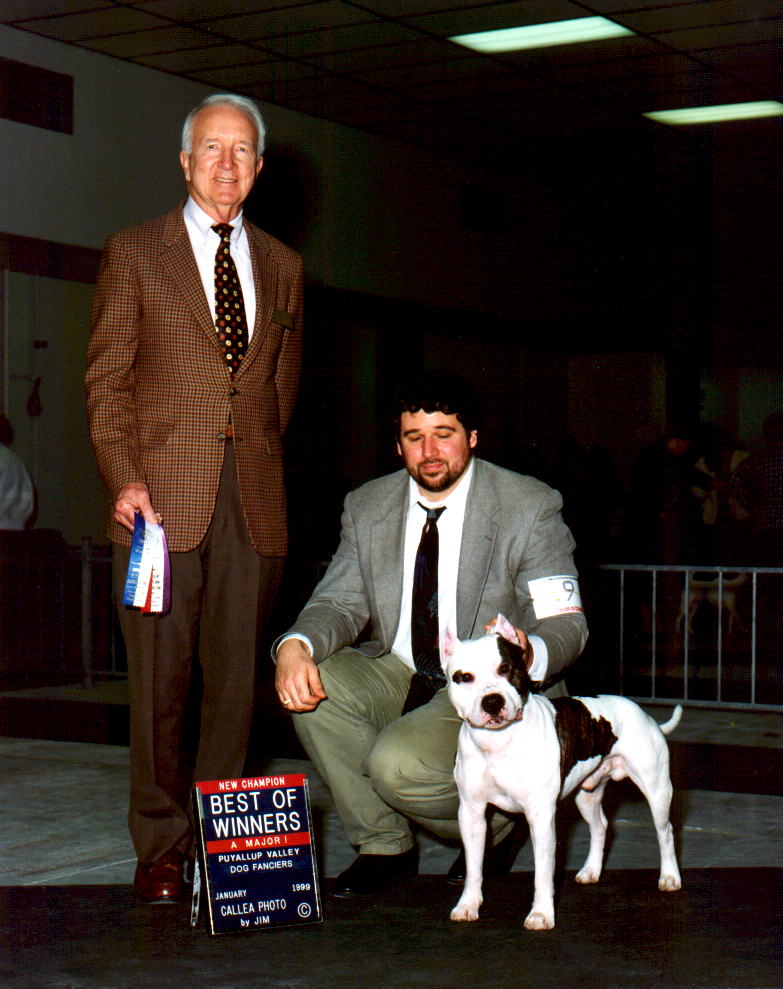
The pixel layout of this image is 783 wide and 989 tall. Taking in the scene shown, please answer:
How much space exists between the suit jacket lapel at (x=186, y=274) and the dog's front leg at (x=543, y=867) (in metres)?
1.31

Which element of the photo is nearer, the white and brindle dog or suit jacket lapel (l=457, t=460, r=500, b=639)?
the white and brindle dog

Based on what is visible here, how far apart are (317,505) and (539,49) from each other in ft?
13.5

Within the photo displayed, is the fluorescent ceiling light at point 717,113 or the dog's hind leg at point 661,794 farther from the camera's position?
the fluorescent ceiling light at point 717,113

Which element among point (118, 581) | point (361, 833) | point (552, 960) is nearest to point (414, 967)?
point (552, 960)

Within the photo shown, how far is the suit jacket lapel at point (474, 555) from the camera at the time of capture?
11.0 ft

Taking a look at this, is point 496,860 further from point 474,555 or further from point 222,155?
point 222,155

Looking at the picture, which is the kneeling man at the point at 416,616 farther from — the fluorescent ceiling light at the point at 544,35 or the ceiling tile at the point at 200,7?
the fluorescent ceiling light at the point at 544,35

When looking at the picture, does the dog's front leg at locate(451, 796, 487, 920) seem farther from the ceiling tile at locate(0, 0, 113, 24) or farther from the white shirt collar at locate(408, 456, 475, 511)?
the ceiling tile at locate(0, 0, 113, 24)

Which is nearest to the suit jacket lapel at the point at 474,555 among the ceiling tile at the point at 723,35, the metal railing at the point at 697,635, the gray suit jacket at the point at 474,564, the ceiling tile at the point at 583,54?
the gray suit jacket at the point at 474,564

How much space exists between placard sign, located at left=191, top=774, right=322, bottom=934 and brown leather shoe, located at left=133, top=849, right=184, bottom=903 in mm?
224

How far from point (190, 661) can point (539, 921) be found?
102 cm

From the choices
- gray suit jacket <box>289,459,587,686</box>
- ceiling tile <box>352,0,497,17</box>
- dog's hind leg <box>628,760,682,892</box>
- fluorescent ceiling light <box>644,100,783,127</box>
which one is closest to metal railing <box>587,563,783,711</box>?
ceiling tile <box>352,0,497,17</box>

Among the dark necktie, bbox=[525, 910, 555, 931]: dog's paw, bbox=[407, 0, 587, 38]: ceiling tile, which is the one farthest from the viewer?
bbox=[407, 0, 587, 38]: ceiling tile

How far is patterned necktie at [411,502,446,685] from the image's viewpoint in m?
3.42
